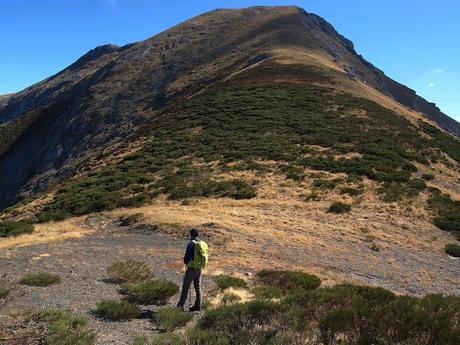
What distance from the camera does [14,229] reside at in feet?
73.5

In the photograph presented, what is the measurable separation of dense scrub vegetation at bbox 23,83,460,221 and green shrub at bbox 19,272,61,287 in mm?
13056

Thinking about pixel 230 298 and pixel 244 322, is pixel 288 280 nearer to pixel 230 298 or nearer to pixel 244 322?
pixel 230 298

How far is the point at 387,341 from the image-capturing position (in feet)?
24.0

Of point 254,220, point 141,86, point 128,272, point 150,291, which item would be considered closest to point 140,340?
point 150,291

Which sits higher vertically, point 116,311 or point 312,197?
point 312,197

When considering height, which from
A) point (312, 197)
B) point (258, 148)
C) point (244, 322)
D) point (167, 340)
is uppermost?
point (258, 148)

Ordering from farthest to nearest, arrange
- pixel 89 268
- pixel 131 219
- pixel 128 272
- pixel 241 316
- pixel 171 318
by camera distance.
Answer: pixel 131 219
pixel 89 268
pixel 128 272
pixel 171 318
pixel 241 316

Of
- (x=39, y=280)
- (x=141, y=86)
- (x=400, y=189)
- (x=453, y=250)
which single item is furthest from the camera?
(x=141, y=86)

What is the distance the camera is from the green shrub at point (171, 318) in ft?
31.2

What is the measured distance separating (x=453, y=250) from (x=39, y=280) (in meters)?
16.6

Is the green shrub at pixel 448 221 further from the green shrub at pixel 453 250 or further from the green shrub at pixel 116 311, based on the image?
the green shrub at pixel 116 311

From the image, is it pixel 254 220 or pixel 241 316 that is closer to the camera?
pixel 241 316

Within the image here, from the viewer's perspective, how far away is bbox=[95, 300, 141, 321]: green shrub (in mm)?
9945

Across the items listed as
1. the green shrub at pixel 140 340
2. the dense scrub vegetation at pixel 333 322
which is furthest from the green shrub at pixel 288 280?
the green shrub at pixel 140 340
